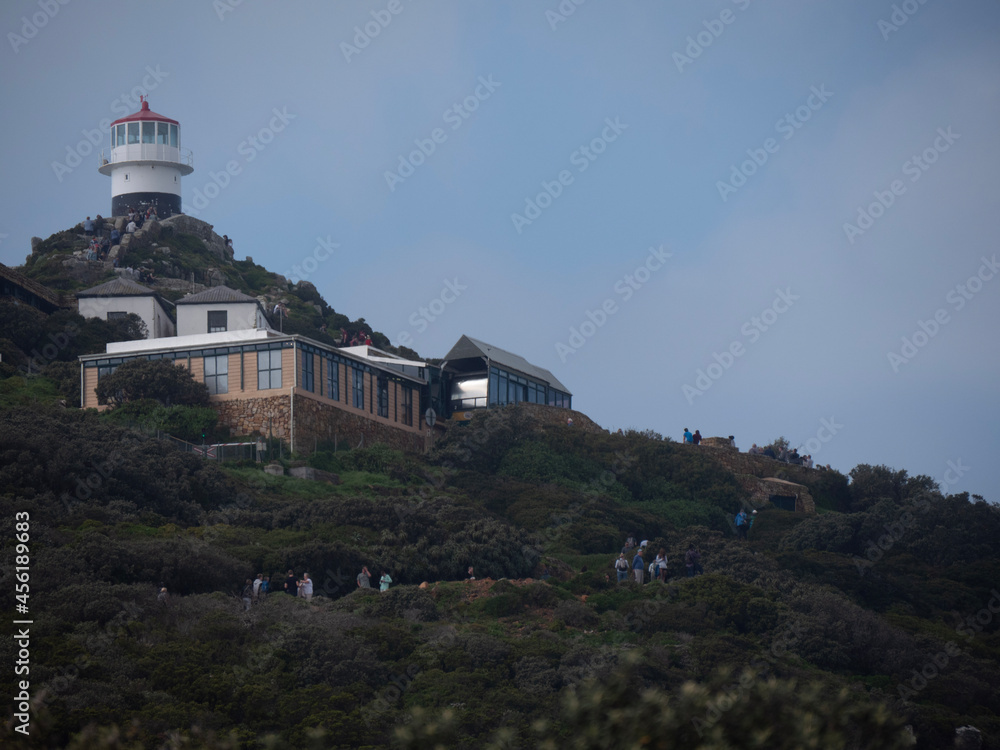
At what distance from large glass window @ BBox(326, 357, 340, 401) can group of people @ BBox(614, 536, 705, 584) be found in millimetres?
13196

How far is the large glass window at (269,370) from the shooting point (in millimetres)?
42469

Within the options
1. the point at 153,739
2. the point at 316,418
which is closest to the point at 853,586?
the point at 316,418

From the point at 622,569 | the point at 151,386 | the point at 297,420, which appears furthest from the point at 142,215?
the point at 622,569

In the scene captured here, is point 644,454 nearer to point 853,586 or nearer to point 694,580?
point 853,586

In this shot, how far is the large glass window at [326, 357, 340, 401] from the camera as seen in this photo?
44.1 metres

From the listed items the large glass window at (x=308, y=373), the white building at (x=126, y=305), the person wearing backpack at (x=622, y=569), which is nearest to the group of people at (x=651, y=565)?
the person wearing backpack at (x=622, y=569)

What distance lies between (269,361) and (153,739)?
23741 millimetres

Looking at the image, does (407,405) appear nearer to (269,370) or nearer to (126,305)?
(269,370)

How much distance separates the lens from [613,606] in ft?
103

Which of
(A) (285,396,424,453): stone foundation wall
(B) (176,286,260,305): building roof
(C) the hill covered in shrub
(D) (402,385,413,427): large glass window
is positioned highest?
(B) (176,286,260,305): building roof

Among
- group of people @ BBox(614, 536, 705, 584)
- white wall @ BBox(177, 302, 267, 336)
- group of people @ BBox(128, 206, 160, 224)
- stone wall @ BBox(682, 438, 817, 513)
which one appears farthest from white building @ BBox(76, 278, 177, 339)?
group of people @ BBox(614, 536, 705, 584)

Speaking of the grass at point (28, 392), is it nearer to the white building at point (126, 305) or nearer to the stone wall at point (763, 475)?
the white building at point (126, 305)

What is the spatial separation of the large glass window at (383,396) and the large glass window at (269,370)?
5.46m

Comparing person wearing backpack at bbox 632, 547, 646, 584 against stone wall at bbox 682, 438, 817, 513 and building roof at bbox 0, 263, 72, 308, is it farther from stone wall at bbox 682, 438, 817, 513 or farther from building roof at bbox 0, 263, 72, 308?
building roof at bbox 0, 263, 72, 308
